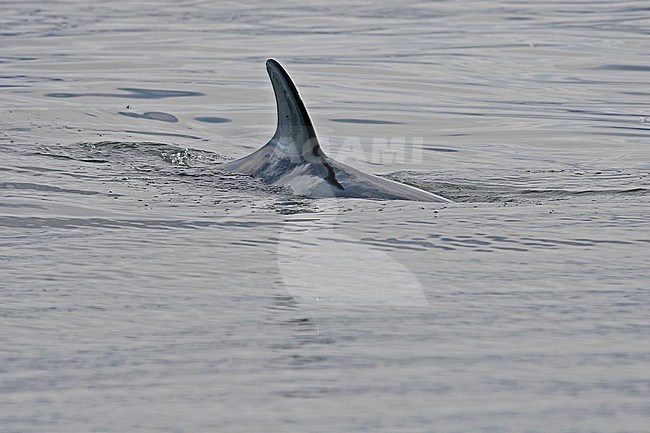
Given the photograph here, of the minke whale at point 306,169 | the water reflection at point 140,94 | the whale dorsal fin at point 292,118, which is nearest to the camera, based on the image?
the minke whale at point 306,169

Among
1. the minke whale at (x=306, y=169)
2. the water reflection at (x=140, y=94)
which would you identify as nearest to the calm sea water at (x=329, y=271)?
the minke whale at (x=306, y=169)

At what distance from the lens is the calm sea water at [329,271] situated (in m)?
3.73

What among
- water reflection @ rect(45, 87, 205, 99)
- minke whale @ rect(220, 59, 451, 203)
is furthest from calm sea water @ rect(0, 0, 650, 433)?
water reflection @ rect(45, 87, 205, 99)

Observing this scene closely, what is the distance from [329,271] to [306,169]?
2141 millimetres

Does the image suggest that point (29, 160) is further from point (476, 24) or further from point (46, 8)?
point (46, 8)

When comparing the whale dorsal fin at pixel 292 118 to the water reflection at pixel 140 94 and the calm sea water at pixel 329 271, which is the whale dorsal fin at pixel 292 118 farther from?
the water reflection at pixel 140 94

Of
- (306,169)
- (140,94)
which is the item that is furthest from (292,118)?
(140,94)

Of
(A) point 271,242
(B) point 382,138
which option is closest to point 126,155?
(B) point 382,138

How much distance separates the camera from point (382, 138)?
459 inches

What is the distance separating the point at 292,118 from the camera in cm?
747

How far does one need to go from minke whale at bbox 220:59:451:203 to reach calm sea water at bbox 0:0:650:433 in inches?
7.5

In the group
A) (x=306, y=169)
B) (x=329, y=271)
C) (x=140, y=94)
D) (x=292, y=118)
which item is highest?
(x=140, y=94)

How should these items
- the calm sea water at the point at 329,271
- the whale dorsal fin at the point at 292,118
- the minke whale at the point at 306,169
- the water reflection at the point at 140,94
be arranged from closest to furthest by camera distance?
the calm sea water at the point at 329,271 < the minke whale at the point at 306,169 < the whale dorsal fin at the point at 292,118 < the water reflection at the point at 140,94

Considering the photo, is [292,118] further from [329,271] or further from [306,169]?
→ [329,271]
